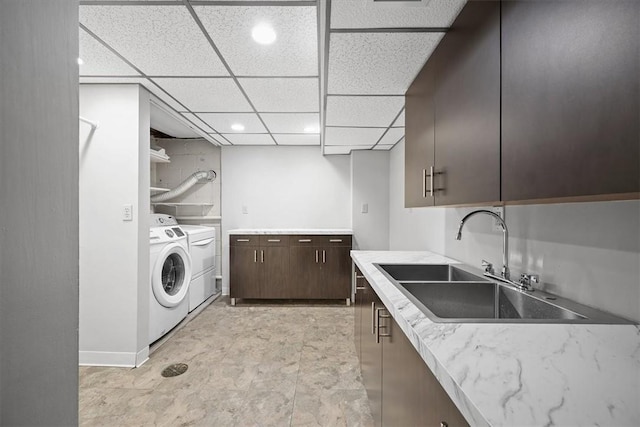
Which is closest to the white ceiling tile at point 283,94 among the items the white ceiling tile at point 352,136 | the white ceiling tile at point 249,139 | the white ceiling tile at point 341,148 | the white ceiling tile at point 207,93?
the white ceiling tile at point 207,93

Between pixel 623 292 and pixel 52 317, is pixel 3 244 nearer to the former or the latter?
pixel 52 317

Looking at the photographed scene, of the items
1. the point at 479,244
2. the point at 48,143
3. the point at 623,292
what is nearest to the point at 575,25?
the point at 623,292

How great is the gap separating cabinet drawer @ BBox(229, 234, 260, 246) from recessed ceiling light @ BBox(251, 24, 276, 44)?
2522mm

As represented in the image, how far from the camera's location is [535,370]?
2.02 ft

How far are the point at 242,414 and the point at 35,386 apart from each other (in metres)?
1.55

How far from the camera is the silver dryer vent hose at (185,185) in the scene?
4.02 m

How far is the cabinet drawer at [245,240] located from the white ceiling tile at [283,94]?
5.46 ft

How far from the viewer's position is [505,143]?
2.91ft

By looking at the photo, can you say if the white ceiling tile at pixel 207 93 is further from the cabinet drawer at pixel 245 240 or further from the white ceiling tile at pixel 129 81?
the cabinet drawer at pixel 245 240

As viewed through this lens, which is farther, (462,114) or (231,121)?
(231,121)

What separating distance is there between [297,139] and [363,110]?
161 centimetres

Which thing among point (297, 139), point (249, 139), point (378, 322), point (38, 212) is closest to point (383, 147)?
point (297, 139)

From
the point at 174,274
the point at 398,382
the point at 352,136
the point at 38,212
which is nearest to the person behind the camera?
the point at 38,212

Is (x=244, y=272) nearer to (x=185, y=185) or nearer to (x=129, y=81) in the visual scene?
(x=185, y=185)
